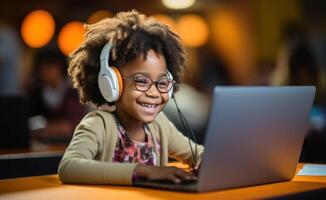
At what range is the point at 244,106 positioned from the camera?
1.38 metres

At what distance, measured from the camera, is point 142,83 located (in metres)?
1.73

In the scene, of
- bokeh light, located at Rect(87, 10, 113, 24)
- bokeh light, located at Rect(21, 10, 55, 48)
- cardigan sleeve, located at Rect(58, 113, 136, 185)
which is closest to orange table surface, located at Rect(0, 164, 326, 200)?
cardigan sleeve, located at Rect(58, 113, 136, 185)

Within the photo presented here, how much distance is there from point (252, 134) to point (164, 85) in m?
0.39

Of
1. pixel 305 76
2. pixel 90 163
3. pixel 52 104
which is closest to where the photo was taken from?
pixel 90 163

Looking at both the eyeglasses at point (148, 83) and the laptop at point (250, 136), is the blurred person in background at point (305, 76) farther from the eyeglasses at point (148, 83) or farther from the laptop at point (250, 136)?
the laptop at point (250, 136)

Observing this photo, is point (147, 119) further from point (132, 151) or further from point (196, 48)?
point (196, 48)

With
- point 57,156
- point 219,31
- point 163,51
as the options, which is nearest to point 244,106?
point 163,51

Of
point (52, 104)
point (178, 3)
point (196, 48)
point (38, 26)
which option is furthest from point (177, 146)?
point (196, 48)

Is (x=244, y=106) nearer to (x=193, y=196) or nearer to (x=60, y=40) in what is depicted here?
(x=193, y=196)

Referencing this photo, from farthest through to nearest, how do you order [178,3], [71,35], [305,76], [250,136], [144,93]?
1. [178,3]
2. [71,35]
3. [305,76]
4. [144,93]
5. [250,136]

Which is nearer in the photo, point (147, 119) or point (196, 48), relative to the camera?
point (147, 119)

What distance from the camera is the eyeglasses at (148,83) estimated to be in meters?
1.73

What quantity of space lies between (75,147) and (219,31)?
7.17m

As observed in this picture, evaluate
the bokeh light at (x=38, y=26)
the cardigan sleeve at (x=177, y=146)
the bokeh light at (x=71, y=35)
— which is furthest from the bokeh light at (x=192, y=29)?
the cardigan sleeve at (x=177, y=146)
